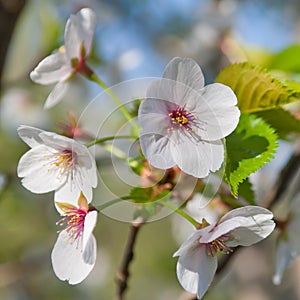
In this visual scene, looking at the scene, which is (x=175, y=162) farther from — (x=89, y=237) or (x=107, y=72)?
(x=107, y=72)

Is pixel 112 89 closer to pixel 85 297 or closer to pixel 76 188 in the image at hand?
pixel 76 188

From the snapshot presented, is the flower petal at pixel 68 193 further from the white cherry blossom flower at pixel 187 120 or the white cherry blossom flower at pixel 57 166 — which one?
the white cherry blossom flower at pixel 187 120

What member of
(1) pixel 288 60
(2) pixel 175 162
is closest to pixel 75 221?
(2) pixel 175 162

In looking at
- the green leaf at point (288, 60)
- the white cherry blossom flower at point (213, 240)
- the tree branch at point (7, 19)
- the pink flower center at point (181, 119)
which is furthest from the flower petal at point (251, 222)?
the tree branch at point (7, 19)

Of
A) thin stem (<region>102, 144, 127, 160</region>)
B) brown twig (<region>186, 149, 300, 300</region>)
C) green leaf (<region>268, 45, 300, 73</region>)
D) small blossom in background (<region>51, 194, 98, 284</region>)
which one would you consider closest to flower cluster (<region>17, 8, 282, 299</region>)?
small blossom in background (<region>51, 194, 98, 284</region>)

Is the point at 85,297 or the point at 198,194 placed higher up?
the point at 198,194

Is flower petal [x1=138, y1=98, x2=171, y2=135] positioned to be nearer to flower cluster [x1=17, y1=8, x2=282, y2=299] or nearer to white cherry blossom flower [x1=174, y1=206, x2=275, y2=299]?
flower cluster [x1=17, y1=8, x2=282, y2=299]

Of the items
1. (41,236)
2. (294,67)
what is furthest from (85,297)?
(294,67)
